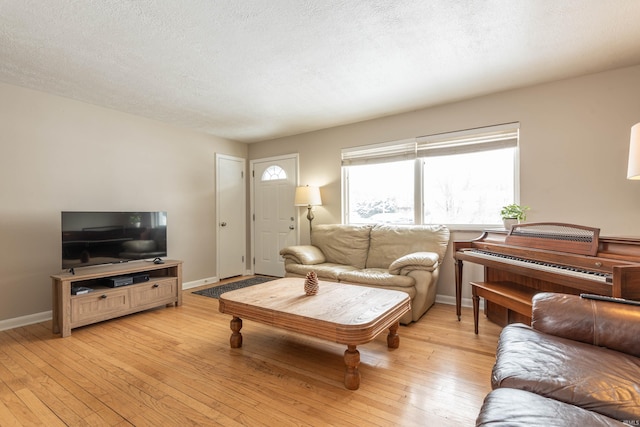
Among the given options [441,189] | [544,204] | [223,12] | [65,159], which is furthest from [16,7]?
[544,204]

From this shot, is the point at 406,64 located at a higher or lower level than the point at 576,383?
higher

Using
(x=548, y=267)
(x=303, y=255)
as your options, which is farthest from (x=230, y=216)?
(x=548, y=267)

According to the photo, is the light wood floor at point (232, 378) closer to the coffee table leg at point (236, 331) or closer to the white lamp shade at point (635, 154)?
the coffee table leg at point (236, 331)

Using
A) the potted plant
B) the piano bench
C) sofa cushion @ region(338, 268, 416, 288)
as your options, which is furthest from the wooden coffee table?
the potted plant

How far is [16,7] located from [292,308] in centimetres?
252

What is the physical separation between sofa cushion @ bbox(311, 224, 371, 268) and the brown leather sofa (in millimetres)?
2270

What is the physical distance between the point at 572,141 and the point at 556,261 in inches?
59.5

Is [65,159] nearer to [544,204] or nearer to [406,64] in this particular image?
[406,64]

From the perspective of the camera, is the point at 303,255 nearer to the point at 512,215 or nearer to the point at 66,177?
the point at 512,215

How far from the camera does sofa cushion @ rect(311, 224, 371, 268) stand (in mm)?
3809

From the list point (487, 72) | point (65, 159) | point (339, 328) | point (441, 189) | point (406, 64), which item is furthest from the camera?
point (441, 189)

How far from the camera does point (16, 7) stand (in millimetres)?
1875

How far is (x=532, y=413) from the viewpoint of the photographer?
93 centimetres

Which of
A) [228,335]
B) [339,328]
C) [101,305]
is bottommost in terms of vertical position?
[228,335]
